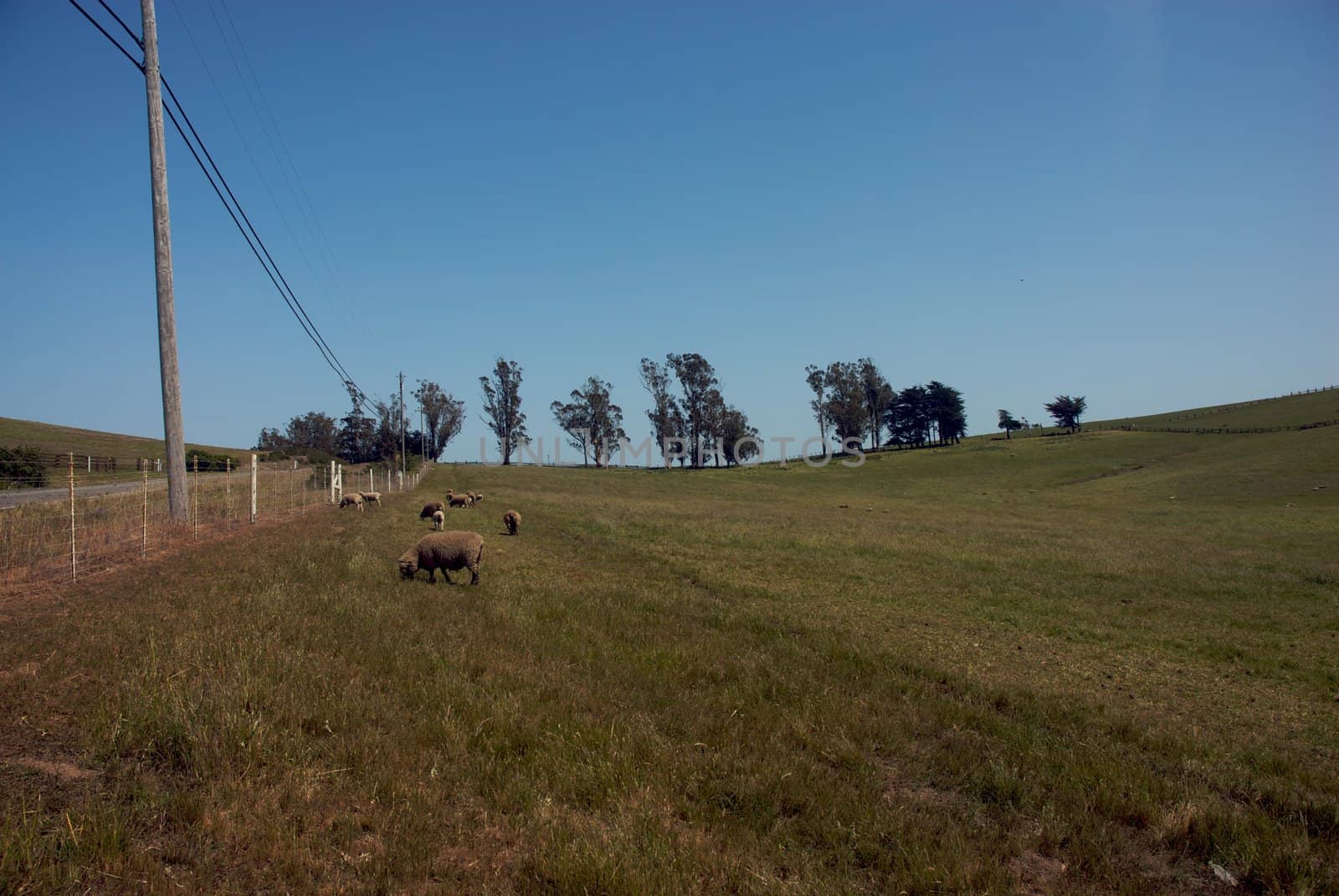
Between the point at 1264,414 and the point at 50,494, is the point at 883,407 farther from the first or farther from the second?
the point at 50,494

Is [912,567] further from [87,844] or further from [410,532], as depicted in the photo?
[87,844]

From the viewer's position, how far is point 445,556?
46.1 ft

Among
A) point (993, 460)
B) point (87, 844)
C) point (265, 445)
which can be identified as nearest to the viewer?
point (87, 844)

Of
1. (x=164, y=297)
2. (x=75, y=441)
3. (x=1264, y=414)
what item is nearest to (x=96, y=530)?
(x=164, y=297)

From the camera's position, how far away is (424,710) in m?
6.63

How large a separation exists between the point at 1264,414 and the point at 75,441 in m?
158

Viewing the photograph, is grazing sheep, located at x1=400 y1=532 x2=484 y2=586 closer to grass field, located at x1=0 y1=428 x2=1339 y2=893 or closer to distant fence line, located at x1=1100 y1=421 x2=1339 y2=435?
grass field, located at x1=0 y1=428 x2=1339 y2=893

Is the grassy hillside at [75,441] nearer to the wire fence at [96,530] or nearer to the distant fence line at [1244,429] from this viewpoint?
the wire fence at [96,530]

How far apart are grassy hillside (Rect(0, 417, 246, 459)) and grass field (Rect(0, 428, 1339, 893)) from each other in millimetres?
66622

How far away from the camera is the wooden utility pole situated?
1864 cm

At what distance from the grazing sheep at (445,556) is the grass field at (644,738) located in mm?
436

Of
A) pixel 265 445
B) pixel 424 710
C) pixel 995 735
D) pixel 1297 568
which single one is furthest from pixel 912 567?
pixel 265 445

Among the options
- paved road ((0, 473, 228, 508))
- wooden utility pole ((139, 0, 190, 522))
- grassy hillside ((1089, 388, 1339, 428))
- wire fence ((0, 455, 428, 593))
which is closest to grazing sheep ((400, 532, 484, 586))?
wire fence ((0, 455, 428, 593))

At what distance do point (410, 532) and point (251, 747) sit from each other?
A: 18.3 m
